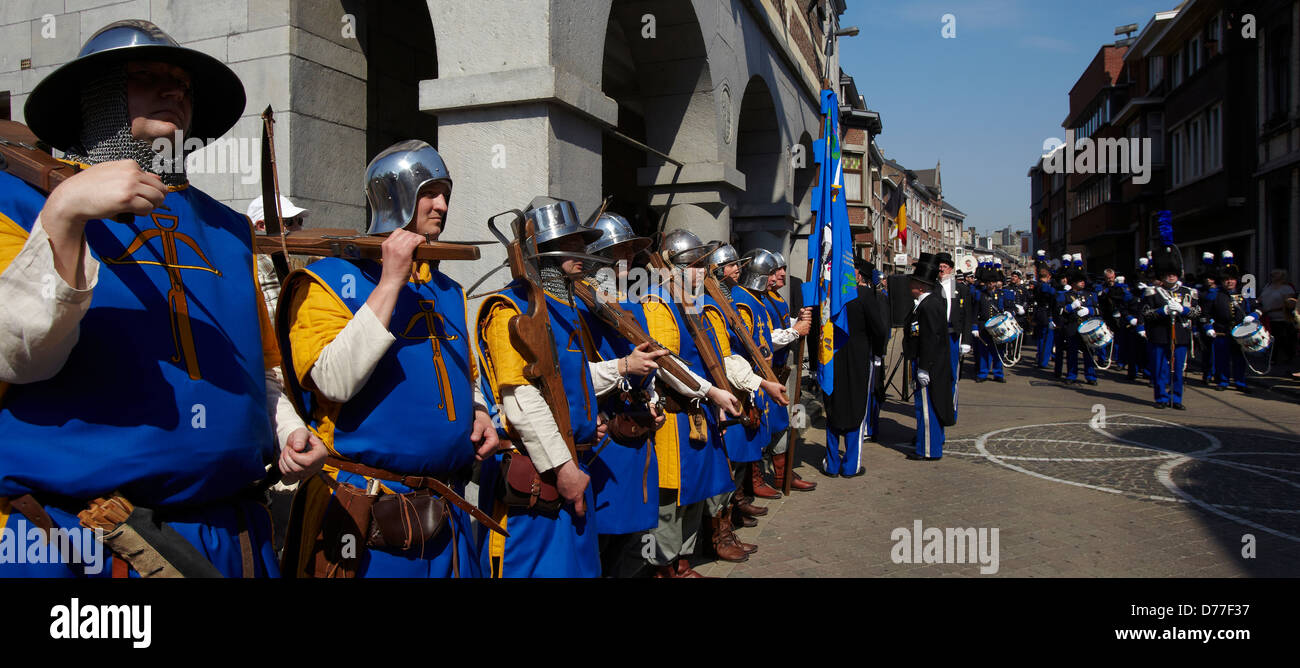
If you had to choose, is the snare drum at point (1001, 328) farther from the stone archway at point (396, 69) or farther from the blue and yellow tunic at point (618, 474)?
the blue and yellow tunic at point (618, 474)

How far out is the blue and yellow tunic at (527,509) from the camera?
10.1 feet

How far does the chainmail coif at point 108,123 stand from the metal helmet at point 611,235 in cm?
250

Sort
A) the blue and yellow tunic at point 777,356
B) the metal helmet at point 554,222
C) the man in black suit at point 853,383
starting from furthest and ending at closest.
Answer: the man in black suit at point 853,383 < the blue and yellow tunic at point 777,356 < the metal helmet at point 554,222

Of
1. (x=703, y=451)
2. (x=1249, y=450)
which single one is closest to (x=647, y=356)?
(x=703, y=451)

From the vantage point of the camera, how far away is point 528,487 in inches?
119

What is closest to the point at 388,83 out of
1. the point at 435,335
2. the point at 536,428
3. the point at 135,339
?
the point at 536,428

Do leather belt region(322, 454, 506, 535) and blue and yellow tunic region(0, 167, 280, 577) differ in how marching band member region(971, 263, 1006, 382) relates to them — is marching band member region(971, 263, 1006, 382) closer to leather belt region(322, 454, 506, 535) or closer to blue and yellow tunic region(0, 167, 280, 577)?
leather belt region(322, 454, 506, 535)

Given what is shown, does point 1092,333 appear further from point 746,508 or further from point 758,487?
point 746,508

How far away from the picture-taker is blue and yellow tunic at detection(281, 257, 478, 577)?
7.59ft

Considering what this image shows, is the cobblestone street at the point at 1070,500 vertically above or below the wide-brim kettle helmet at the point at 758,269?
below

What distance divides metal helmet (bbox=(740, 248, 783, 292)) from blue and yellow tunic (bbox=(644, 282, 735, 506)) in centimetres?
235

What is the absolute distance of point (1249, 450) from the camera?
8.52m

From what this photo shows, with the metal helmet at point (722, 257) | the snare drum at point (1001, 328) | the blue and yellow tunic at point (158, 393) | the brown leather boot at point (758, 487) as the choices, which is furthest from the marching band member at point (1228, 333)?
the blue and yellow tunic at point (158, 393)
